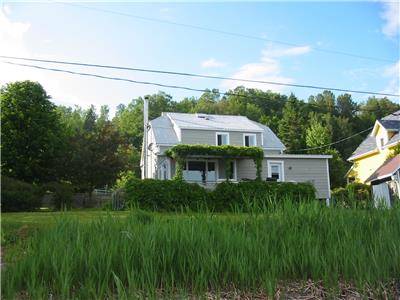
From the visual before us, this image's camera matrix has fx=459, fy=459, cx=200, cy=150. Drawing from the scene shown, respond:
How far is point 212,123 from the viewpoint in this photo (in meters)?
33.3

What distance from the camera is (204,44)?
13.1m

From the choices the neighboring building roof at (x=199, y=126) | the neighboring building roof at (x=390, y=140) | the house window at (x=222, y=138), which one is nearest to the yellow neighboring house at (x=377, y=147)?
the neighboring building roof at (x=390, y=140)

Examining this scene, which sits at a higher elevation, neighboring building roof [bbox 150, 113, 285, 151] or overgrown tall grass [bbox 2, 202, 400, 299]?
neighboring building roof [bbox 150, 113, 285, 151]

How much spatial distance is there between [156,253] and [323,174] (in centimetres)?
2918

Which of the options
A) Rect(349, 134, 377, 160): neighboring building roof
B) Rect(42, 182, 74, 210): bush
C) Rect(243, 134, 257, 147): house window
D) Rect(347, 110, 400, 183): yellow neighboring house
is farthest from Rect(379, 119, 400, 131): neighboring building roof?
Rect(42, 182, 74, 210): bush

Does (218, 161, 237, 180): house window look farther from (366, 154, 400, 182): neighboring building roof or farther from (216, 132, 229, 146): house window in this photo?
(366, 154, 400, 182): neighboring building roof

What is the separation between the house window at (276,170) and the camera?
30453 mm

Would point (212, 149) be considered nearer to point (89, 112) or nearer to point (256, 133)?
point (256, 133)

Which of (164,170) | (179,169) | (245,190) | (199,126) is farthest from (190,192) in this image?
(199,126)

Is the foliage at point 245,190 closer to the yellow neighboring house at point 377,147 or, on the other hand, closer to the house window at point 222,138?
the house window at point 222,138

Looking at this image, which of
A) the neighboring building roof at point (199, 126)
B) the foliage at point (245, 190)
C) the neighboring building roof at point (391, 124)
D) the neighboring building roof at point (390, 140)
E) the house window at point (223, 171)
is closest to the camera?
the foliage at point (245, 190)

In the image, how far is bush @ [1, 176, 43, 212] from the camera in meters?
18.4

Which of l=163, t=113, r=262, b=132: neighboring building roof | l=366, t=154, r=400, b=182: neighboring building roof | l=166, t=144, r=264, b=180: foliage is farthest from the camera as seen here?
l=163, t=113, r=262, b=132: neighboring building roof

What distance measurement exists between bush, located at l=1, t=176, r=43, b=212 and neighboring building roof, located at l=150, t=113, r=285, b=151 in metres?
12.0
